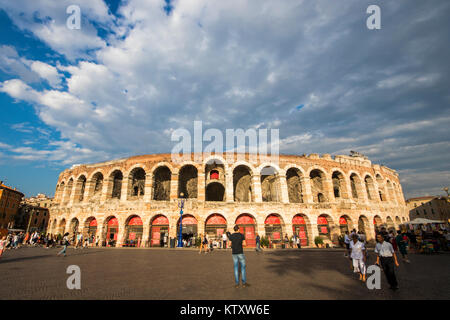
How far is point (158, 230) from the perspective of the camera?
21.7 m

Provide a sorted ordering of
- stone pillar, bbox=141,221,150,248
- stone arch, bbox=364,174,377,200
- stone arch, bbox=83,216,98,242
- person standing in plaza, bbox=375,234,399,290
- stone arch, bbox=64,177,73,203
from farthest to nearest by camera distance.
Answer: stone arch, bbox=364,174,377,200
stone arch, bbox=64,177,73,203
stone arch, bbox=83,216,98,242
stone pillar, bbox=141,221,150,248
person standing in plaza, bbox=375,234,399,290

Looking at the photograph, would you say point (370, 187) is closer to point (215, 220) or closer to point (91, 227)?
point (215, 220)

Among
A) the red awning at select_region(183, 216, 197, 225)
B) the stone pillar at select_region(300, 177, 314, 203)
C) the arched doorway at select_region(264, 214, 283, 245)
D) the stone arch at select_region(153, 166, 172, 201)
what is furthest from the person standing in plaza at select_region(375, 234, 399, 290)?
the stone arch at select_region(153, 166, 172, 201)

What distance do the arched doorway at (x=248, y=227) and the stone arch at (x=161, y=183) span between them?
1015 centimetres

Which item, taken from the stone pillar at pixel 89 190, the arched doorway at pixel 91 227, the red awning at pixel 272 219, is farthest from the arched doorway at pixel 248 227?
the stone pillar at pixel 89 190

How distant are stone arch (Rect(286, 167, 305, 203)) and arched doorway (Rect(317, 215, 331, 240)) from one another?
285cm

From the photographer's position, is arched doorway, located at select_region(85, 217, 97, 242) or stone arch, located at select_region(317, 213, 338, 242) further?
arched doorway, located at select_region(85, 217, 97, 242)

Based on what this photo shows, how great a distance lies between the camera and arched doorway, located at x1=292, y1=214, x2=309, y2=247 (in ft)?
74.8

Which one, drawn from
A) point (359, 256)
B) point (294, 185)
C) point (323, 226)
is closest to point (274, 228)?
point (323, 226)

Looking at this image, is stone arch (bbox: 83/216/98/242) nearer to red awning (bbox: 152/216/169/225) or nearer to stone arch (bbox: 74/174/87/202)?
stone arch (bbox: 74/174/87/202)
